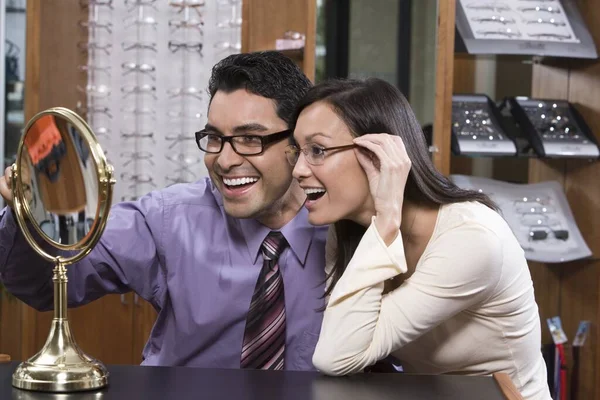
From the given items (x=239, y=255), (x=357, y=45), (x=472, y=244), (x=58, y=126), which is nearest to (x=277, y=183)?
(x=239, y=255)

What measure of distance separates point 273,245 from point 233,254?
0.29 ft

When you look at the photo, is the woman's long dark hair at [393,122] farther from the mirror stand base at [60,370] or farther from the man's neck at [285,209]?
the mirror stand base at [60,370]

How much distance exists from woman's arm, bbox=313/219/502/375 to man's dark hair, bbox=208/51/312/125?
0.49 metres

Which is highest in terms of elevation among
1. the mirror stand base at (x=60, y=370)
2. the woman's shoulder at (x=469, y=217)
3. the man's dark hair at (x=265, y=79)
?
the man's dark hair at (x=265, y=79)

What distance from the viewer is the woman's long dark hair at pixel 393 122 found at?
1797mm

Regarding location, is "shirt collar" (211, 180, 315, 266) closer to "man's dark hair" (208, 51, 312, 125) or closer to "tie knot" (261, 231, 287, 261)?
"tie knot" (261, 231, 287, 261)

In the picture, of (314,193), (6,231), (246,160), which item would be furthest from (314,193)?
(6,231)

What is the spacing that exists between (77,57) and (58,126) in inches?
106

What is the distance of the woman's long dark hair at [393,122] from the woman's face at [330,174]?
0.03 m

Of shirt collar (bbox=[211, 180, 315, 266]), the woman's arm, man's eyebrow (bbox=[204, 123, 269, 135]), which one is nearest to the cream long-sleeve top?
the woman's arm

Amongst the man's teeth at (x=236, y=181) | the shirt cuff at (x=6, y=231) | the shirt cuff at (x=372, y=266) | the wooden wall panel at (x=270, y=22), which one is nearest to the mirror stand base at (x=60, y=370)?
the shirt cuff at (x=6, y=231)

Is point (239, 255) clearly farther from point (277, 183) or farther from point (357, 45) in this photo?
point (357, 45)

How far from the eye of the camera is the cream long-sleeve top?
160 cm

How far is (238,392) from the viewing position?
1.27 metres
